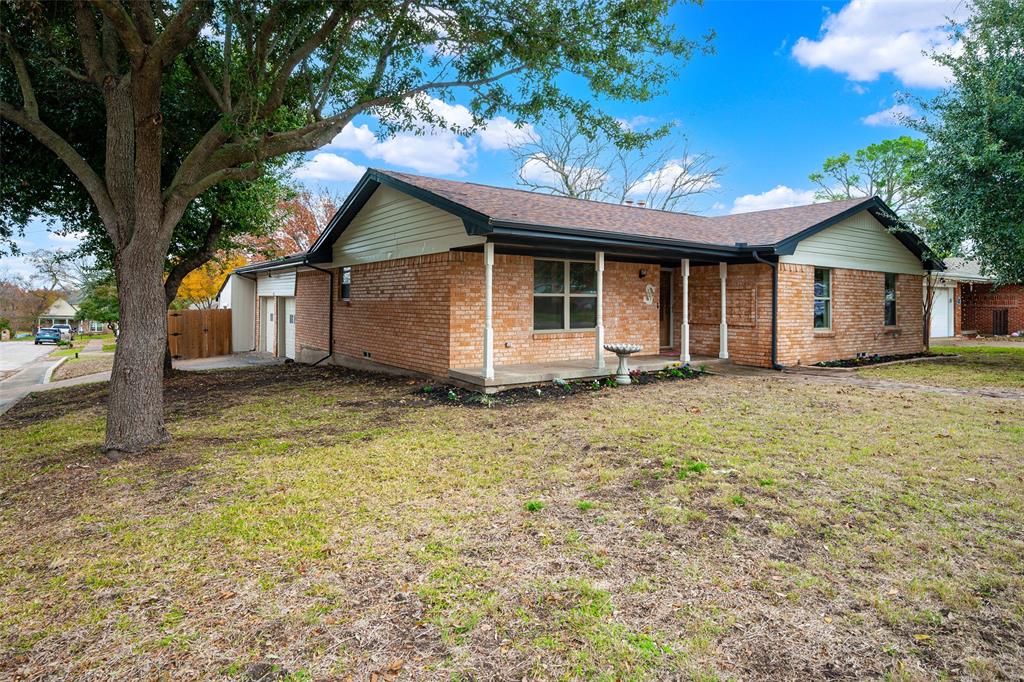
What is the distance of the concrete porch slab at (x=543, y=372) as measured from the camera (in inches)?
368

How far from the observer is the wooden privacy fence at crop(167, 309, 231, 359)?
19.4 m

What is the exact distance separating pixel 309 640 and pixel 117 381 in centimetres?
487

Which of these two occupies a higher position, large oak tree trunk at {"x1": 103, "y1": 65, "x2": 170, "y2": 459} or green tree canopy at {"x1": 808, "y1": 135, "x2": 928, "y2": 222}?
green tree canopy at {"x1": 808, "y1": 135, "x2": 928, "y2": 222}

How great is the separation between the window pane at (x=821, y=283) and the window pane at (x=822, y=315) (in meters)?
0.20

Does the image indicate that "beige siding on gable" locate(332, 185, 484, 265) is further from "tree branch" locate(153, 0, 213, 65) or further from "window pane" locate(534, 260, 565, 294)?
"tree branch" locate(153, 0, 213, 65)

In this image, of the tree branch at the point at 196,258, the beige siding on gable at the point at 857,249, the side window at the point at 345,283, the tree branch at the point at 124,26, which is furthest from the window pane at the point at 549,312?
the tree branch at the point at 196,258

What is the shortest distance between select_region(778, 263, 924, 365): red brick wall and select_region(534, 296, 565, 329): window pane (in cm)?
502

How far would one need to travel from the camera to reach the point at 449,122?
29.6 ft

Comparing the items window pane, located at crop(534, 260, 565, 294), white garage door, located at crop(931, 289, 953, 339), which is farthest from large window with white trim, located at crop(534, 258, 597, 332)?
white garage door, located at crop(931, 289, 953, 339)

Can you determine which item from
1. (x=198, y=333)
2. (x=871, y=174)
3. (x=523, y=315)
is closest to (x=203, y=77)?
(x=523, y=315)

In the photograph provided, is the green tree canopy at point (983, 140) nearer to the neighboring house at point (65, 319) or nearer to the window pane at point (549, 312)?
the window pane at point (549, 312)

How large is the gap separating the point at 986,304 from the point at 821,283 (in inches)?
757

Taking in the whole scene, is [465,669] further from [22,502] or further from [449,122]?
[449,122]

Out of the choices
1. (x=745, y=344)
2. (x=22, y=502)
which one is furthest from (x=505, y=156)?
(x=22, y=502)
